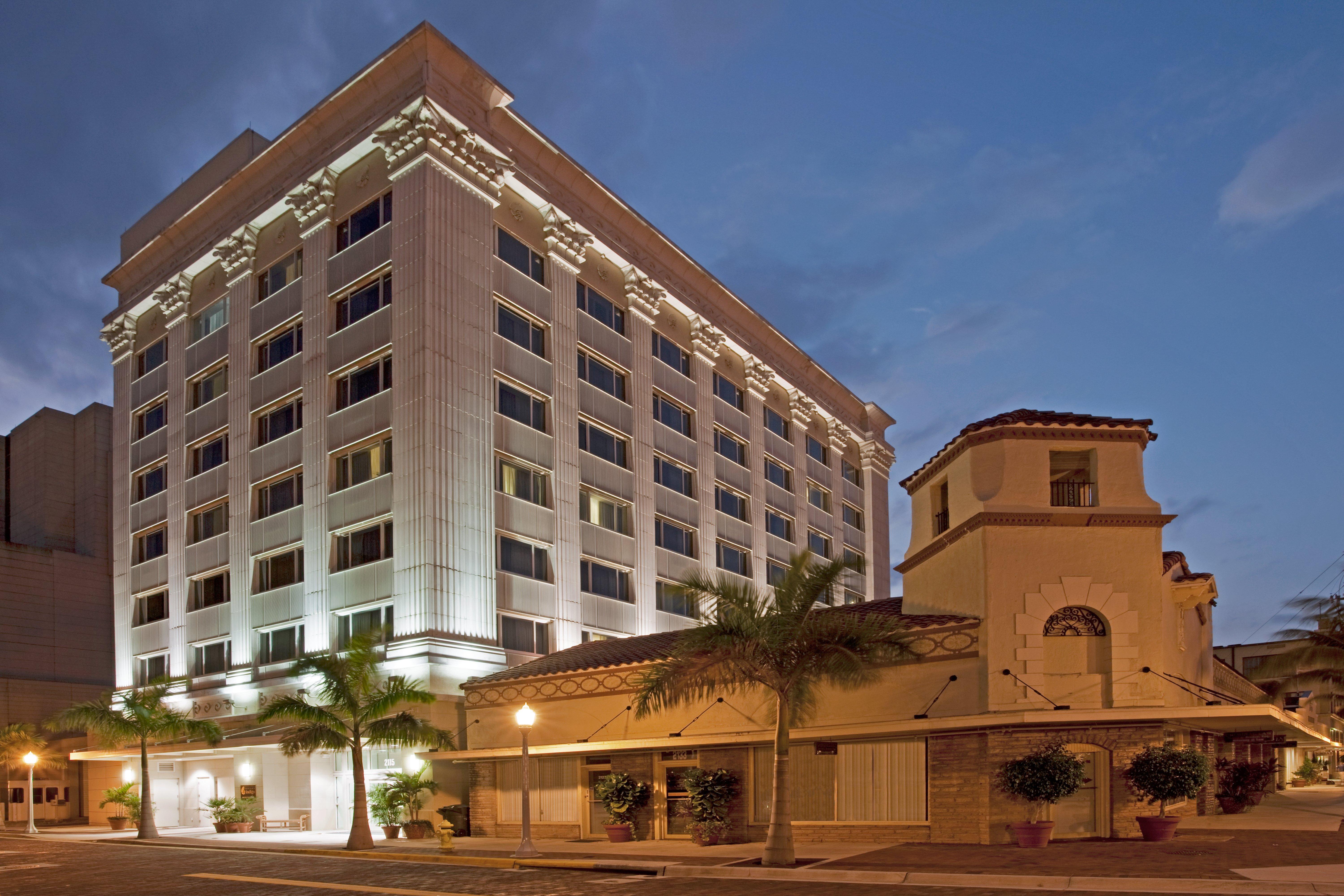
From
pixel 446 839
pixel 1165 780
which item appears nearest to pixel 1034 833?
pixel 1165 780

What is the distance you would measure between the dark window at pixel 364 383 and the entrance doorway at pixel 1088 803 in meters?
26.7

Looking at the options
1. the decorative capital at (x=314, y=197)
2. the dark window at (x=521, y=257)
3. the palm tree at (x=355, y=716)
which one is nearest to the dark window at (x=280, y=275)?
the decorative capital at (x=314, y=197)

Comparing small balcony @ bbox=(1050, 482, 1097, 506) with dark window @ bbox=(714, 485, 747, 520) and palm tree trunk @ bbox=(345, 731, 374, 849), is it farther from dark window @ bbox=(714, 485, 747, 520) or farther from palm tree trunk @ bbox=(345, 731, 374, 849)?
dark window @ bbox=(714, 485, 747, 520)

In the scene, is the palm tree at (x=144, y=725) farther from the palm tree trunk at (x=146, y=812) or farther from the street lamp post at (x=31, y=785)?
the street lamp post at (x=31, y=785)

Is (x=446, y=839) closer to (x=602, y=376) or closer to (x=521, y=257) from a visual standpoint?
(x=521, y=257)

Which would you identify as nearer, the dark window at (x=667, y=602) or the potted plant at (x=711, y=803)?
the potted plant at (x=711, y=803)

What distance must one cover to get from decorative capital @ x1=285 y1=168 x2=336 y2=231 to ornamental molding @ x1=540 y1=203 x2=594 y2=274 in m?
8.48

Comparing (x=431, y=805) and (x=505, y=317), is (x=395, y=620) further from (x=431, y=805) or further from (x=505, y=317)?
(x=505, y=317)

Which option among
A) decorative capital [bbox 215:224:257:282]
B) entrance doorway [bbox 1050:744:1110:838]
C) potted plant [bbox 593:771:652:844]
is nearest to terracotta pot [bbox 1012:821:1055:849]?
entrance doorway [bbox 1050:744:1110:838]

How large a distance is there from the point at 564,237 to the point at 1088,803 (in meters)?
31.6

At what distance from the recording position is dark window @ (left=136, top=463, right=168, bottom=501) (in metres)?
54.1

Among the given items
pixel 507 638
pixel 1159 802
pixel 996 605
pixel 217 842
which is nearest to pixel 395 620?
pixel 507 638

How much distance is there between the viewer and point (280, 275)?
48.1 metres

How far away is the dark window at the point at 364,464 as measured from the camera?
40656 mm
